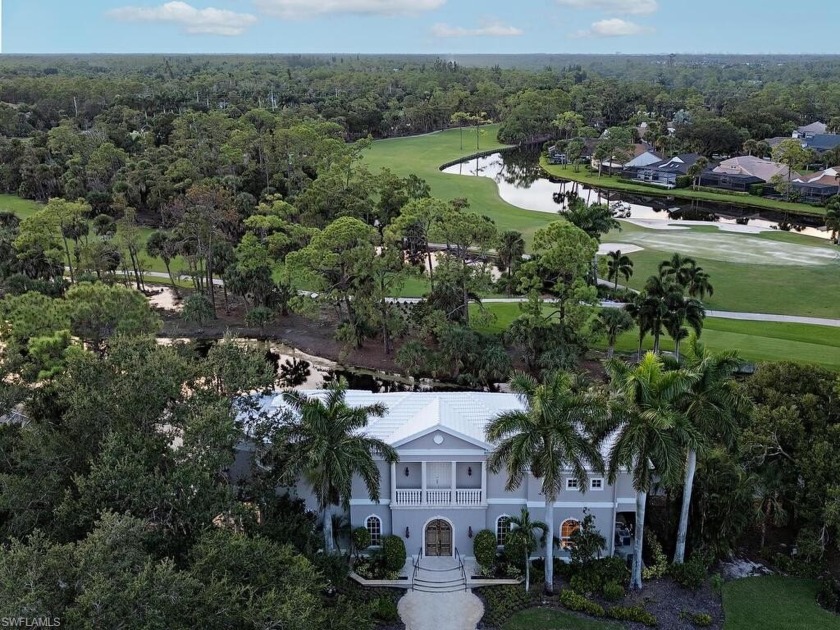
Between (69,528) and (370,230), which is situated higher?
(370,230)

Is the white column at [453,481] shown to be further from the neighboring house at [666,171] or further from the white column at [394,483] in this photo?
the neighboring house at [666,171]

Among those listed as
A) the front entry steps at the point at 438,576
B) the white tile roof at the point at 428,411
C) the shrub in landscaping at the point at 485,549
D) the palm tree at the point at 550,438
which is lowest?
the front entry steps at the point at 438,576

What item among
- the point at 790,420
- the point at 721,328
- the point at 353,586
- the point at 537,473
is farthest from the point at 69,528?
the point at 721,328

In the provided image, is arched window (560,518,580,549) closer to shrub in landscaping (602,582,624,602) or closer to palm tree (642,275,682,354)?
shrub in landscaping (602,582,624,602)

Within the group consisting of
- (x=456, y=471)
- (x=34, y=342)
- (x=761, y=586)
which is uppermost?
(x=34, y=342)

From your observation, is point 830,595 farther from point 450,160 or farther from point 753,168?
point 450,160

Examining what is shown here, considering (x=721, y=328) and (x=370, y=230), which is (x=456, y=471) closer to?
(x=370, y=230)

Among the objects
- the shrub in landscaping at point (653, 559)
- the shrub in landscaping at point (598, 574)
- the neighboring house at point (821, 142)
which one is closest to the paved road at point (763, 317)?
the shrub in landscaping at point (653, 559)
